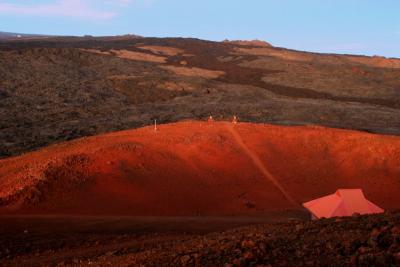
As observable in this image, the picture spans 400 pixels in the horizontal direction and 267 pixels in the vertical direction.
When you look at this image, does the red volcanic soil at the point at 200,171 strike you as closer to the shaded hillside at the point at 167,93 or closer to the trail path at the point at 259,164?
the trail path at the point at 259,164

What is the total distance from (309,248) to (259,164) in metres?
16.8

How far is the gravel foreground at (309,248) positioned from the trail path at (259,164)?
1252 centimetres

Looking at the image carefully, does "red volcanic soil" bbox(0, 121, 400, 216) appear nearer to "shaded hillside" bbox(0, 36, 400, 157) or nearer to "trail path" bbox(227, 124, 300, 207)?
"trail path" bbox(227, 124, 300, 207)

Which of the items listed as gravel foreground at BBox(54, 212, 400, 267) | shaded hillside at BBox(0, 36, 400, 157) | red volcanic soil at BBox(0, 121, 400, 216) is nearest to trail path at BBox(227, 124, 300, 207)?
red volcanic soil at BBox(0, 121, 400, 216)

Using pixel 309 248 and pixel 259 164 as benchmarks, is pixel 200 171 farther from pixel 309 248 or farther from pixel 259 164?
pixel 309 248

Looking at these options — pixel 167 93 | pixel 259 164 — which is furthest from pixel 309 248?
pixel 167 93

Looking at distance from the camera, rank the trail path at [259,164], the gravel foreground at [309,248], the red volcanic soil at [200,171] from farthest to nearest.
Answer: the trail path at [259,164]
the red volcanic soil at [200,171]
the gravel foreground at [309,248]

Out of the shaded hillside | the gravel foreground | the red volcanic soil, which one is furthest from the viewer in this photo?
the shaded hillside

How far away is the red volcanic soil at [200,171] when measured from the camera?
64.4 ft

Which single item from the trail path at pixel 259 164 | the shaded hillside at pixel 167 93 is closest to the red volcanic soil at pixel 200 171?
the trail path at pixel 259 164

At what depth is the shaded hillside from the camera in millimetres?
40031

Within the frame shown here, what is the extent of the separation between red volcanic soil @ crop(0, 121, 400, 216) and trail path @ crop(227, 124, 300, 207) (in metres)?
0.05

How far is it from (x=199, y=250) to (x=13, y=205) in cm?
1137

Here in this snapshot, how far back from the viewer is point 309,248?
787 cm
